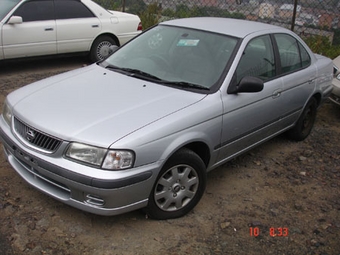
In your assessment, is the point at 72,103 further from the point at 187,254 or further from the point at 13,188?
the point at 187,254

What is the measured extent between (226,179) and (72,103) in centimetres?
180

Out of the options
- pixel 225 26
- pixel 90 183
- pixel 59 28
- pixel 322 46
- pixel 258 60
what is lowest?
pixel 322 46

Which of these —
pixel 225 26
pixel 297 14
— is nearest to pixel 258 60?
pixel 225 26

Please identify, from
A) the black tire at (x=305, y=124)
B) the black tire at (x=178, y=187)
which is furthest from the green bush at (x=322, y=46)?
the black tire at (x=178, y=187)

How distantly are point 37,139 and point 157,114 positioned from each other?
3.12ft

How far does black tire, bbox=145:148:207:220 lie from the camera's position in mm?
3162

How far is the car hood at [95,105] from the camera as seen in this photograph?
294 cm

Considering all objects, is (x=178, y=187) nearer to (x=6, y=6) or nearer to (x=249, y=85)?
(x=249, y=85)

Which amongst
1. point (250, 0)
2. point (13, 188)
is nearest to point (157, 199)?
point (13, 188)

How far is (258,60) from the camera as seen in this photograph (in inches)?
161

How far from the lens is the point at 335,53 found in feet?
27.7

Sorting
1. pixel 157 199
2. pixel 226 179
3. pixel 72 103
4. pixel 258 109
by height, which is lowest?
pixel 226 179

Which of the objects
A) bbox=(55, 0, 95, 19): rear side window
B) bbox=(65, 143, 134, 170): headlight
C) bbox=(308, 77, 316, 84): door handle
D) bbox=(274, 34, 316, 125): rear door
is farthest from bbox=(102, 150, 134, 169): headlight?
bbox=(55, 0, 95, 19): rear side window

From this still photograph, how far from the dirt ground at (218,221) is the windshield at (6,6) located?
381cm
